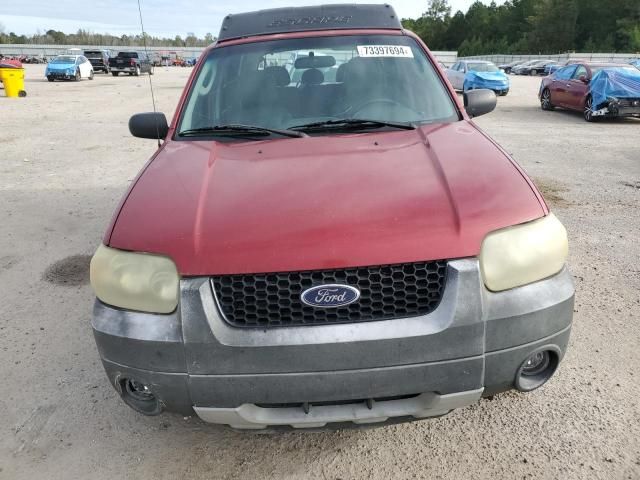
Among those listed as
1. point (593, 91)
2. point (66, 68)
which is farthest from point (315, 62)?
point (66, 68)

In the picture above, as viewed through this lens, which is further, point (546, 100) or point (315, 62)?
point (546, 100)

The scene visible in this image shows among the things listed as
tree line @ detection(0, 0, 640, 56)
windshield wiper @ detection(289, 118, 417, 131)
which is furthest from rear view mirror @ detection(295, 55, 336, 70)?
tree line @ detection(0, 0, 640, 56)

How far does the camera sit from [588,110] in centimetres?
1309

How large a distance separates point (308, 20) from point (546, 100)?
46.1ft

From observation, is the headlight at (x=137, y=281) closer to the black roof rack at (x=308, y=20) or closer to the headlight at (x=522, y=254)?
the headlight at (x=522, y=254)

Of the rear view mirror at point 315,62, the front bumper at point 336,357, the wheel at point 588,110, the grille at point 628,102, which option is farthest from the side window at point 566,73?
the front bumper at point 336,357

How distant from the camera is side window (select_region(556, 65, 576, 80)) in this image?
47.0 feet

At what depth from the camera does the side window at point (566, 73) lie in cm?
1434

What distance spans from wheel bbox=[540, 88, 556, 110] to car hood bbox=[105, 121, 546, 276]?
1464 centimetres

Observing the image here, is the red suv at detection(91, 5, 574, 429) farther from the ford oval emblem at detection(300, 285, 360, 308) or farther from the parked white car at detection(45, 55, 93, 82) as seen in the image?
the parked white car at detection(45, 55, 93, 82)

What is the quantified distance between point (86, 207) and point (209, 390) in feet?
16.6

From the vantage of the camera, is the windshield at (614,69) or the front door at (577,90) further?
the front door at (577,90)

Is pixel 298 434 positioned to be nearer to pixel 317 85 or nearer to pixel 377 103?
pixel 377 103

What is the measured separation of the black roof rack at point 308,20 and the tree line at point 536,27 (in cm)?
6962
